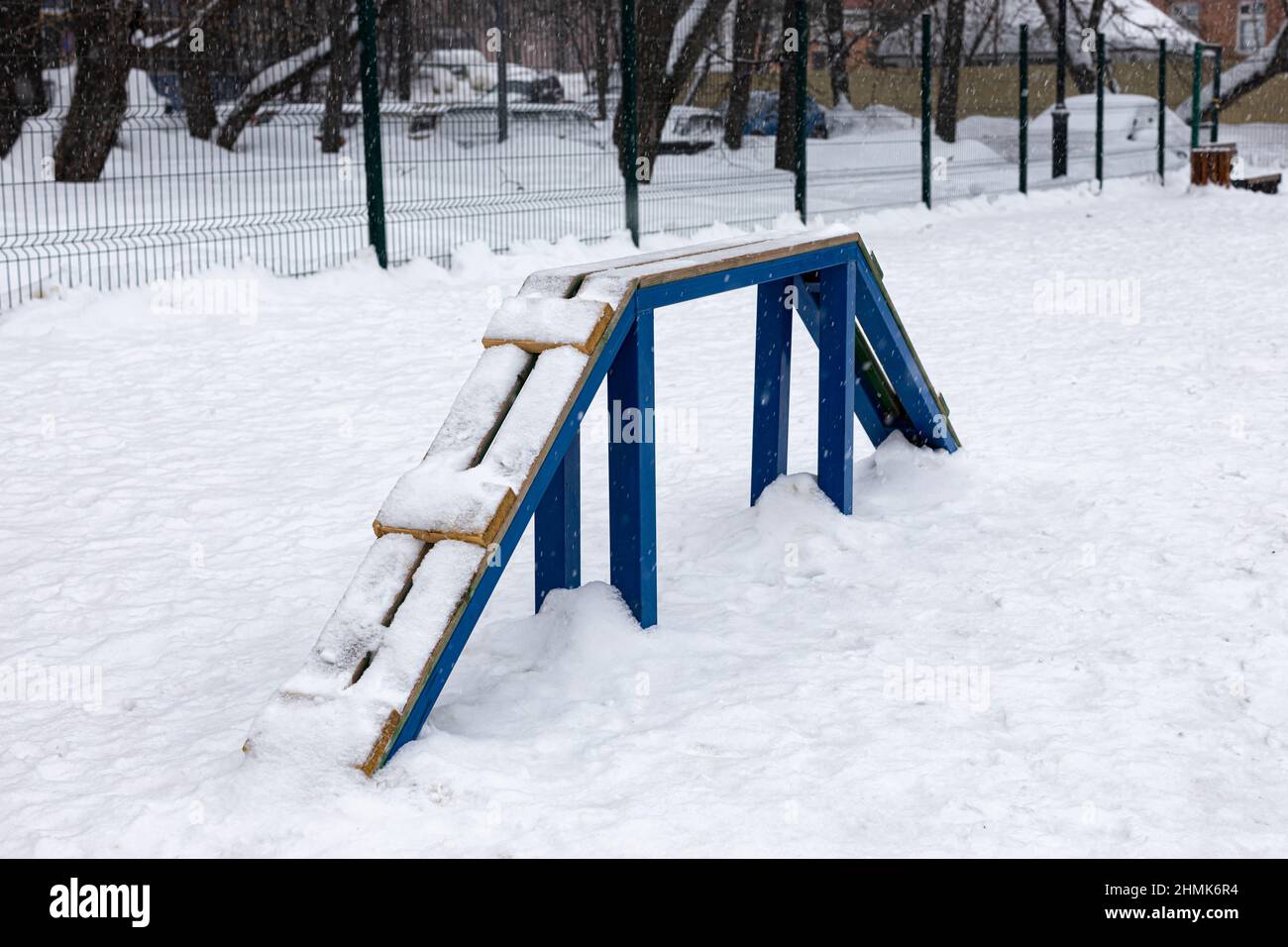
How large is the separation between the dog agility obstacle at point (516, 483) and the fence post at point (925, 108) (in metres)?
9.54

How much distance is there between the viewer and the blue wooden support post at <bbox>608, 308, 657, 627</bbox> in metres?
3.60

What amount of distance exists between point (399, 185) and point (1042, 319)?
5.86 meters

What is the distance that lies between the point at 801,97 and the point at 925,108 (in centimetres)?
231

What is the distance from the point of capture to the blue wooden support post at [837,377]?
4.44m

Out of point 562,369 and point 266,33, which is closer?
point 562,369

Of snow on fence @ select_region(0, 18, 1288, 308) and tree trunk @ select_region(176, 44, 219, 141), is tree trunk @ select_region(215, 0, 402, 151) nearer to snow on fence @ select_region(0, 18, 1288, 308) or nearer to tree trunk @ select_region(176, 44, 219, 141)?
snow on fence @ select_region(0, 18, 1288, 308)

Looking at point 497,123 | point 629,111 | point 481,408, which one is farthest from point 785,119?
point 481,408

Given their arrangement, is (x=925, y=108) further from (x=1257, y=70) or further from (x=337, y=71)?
(x=1257, y=70)

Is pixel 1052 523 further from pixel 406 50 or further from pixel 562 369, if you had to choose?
pixel 406 50

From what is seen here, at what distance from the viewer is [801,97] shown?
11961 millimetres

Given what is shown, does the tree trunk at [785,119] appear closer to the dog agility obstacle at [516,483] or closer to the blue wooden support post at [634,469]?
the dog agility obstacle at [516,483]

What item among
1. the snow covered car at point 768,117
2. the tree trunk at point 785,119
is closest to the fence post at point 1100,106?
the snow covered car at point 768,117
